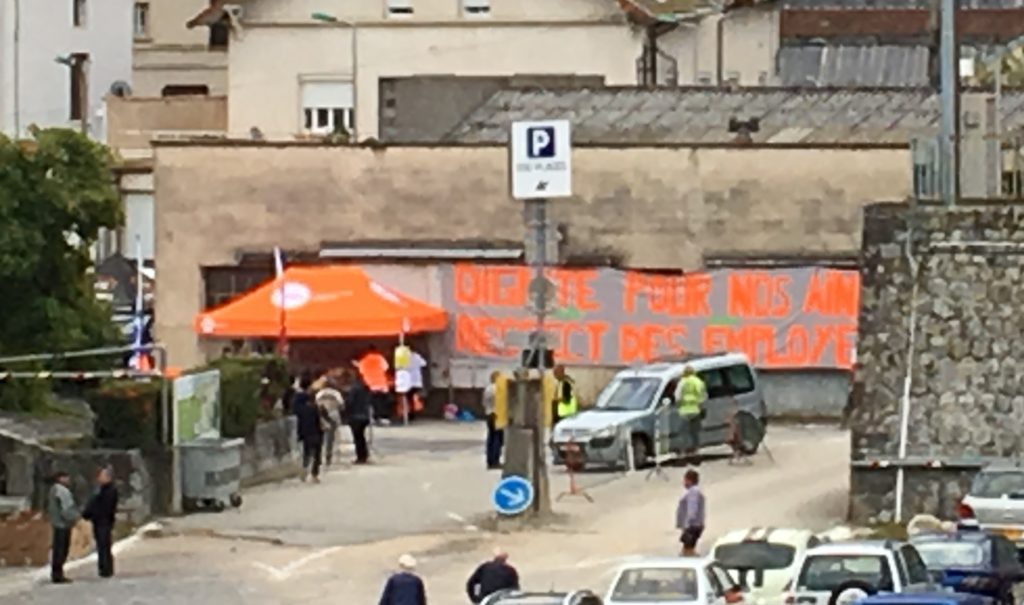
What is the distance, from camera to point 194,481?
4053 cm

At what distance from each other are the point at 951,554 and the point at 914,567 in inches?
65.5

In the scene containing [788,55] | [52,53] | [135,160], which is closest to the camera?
[135,160]

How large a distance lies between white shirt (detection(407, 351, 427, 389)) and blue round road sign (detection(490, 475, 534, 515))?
1586cm

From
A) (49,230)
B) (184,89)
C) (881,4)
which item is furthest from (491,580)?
(184,89)

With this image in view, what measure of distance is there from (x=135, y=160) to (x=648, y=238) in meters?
23.8

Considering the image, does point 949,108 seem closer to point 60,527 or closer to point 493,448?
point 493,448

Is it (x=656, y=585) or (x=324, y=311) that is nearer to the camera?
(x=656, y=585)

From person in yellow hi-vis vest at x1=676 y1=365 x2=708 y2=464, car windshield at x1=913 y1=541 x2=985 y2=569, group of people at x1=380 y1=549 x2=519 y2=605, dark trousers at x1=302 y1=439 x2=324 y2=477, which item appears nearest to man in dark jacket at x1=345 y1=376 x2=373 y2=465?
dark trousers at x1=302 y1=439 x2=324 y2=477

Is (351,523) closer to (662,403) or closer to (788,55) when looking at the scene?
(662,403)

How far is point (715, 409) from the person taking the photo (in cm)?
4541

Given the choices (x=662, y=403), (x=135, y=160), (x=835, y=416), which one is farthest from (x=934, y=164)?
(x=135, y=160)

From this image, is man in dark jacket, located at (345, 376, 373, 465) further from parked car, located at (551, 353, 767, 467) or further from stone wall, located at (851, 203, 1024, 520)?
stone wall, located at (851, 203, 1024, 520)

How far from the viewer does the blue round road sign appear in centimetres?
3841

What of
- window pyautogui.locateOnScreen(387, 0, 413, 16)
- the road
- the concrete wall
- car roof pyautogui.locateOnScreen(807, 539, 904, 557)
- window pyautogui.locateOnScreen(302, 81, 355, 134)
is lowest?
the road
